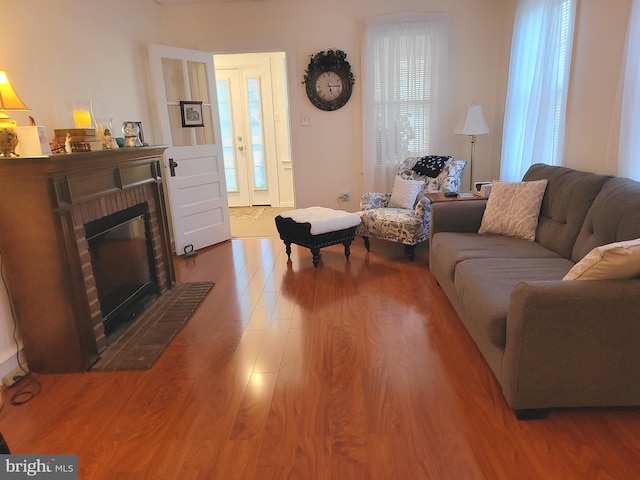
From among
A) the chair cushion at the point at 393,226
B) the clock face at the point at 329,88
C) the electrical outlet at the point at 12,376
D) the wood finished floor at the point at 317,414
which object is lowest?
the wood finished floor at the point at 317,414

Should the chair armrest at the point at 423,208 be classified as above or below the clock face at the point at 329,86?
below

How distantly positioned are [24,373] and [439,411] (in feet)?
7.13

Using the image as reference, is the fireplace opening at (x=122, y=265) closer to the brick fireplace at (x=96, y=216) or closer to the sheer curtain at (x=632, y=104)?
the brick fireplace at (x=96, y=216)

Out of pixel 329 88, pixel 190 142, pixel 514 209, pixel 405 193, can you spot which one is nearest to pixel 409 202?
pixel 405 193

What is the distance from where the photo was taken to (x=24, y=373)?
2311 millimetres

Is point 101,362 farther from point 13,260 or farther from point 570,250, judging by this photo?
point 570,250

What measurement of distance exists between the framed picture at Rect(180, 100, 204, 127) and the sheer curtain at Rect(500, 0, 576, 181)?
3.08 meters

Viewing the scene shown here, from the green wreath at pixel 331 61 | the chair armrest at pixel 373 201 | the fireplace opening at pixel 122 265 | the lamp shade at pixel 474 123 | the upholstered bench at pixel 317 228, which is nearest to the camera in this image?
the fireplace opening at pixel 122 265

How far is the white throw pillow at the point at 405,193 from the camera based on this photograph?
426 cm

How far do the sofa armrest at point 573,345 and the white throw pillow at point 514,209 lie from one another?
4.27 feet

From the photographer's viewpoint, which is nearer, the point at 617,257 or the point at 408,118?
the point at 617,257

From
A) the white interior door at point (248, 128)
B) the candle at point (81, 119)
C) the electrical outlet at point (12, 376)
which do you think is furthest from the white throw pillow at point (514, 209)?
the white interior door at point (248, 128)

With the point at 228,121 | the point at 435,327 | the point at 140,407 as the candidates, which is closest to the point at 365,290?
the point at 435,327

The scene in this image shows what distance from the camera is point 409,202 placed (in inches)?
168
